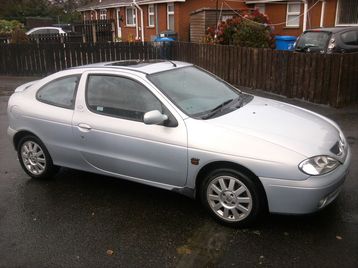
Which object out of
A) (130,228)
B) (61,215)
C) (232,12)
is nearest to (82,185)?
(61,215)

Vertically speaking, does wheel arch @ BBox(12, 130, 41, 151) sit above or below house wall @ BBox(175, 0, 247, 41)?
below

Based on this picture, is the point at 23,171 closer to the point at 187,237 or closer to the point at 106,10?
the point at 187,237

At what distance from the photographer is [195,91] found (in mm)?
4875

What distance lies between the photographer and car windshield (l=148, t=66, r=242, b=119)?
4.52m

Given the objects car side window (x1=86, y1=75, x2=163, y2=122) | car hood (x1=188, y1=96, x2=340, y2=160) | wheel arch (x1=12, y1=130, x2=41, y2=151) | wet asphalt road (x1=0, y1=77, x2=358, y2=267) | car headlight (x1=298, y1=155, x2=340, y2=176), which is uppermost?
car side window (x1=86, y1=75, x2=163, y2=122)

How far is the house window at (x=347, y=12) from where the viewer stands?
18.7 meters

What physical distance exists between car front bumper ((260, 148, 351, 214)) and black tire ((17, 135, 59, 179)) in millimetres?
2958

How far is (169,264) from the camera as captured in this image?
142 inches

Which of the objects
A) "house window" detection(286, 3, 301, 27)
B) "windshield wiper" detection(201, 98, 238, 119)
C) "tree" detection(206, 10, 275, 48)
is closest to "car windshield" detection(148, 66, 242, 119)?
"windshield wiper" detection(201, 98, 238, 119)

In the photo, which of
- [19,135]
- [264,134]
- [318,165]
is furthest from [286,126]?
[19,135]

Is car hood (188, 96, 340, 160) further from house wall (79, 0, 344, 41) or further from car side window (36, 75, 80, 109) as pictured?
house wall (79, 0, 344, 41)

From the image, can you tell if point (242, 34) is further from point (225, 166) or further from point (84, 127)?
point (225, 166)

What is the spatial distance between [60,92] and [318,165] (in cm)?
324

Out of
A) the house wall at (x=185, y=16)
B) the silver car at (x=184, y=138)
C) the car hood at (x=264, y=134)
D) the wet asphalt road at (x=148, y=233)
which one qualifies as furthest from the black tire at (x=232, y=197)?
the house wall at (x=185, y=16)
